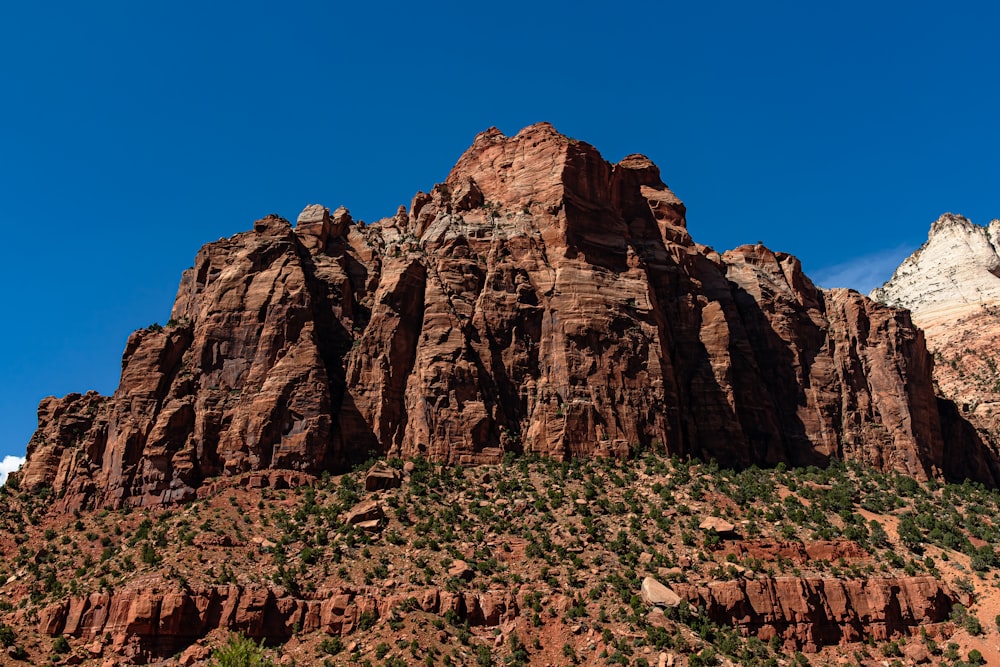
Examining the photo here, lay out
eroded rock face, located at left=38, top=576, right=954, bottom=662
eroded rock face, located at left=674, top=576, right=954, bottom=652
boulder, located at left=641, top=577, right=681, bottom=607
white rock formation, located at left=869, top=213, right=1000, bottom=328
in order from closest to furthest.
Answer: eroded rock face, located at left=38, top=576, right=954, bottom=662 < boulder, located at left=641, top=577, right=681, bottom=607 < eroded rock face, located at left=674, top=576, right=954, bottom=652 < white rock formation, located at left=869, top=213, right=1000, bottom=328

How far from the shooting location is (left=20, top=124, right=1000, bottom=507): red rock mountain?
6731 centimetres

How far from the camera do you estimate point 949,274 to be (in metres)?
164

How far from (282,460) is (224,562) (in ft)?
42.1

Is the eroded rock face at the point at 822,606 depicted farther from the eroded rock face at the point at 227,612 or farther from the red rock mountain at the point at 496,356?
the red rock mountain at the point at 496,356

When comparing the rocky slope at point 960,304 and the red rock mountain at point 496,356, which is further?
the rocky slope at point 960,304

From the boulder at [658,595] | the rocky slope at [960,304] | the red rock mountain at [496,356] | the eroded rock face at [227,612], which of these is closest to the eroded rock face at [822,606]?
the boulder at [658,595]

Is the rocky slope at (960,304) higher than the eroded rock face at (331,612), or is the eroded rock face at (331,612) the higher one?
the rocky slope at (960,304)

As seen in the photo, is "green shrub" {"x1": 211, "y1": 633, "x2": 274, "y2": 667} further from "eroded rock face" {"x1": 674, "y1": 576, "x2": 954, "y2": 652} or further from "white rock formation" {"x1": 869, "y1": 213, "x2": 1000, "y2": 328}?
"white rock formation" {"x1": 869, "y1": 213, "x2": 1000, "y2": 328}

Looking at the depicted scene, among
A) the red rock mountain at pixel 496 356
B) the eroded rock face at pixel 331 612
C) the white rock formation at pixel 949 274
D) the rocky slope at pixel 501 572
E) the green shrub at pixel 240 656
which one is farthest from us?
the white rock formation at pixel 949 274

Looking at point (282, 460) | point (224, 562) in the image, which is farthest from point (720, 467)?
point (224, 562)

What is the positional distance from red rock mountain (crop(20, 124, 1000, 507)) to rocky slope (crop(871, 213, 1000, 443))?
88.0 ft

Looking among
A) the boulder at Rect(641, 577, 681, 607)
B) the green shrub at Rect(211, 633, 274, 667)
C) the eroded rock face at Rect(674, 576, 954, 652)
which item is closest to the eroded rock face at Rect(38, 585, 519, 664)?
the boulder at Rect(641, 577, 681, 607)

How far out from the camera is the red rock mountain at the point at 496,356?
67.3 metres

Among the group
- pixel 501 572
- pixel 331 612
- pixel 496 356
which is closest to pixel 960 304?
pixel 496 356
